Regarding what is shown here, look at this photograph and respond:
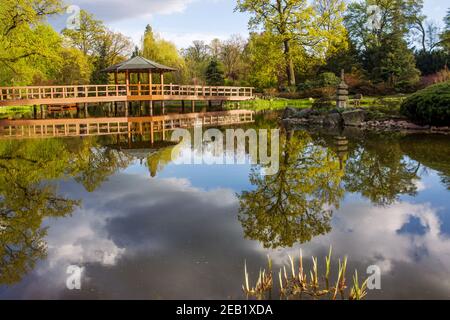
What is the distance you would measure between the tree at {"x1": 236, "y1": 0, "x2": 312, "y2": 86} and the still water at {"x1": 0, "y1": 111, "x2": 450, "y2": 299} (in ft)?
85.2

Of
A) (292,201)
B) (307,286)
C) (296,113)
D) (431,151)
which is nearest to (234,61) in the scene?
(296,113)

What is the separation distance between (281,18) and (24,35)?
62.8 ft

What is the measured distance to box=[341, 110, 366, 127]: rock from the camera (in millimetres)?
16016

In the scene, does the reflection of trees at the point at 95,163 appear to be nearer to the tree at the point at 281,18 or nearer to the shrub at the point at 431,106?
the shrub at the point at 431,106

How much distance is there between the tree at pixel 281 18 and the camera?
3272 centimetres

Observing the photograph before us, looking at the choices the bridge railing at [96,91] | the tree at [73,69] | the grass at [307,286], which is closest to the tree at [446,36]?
the bridge railing at [96,91]

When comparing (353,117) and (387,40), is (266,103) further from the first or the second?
(353,117)

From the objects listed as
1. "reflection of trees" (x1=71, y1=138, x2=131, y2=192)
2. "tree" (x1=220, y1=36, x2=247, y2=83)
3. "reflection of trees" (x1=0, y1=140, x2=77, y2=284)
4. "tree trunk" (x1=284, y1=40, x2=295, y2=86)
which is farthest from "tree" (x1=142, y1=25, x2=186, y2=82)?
"reflection of trees" (x1=0, y1=140, x2=77, y2=284)

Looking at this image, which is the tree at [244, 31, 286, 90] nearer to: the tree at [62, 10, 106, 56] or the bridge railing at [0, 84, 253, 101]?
the bridge railing at [0, 84, 253, 101]

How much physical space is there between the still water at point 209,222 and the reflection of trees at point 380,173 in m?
0.03

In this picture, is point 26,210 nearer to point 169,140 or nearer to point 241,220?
point 241,220

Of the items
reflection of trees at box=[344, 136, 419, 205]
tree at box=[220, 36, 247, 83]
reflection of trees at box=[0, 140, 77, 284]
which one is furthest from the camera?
tree at box=[220, 36, 247, 83]

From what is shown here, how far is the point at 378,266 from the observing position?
3.69m
